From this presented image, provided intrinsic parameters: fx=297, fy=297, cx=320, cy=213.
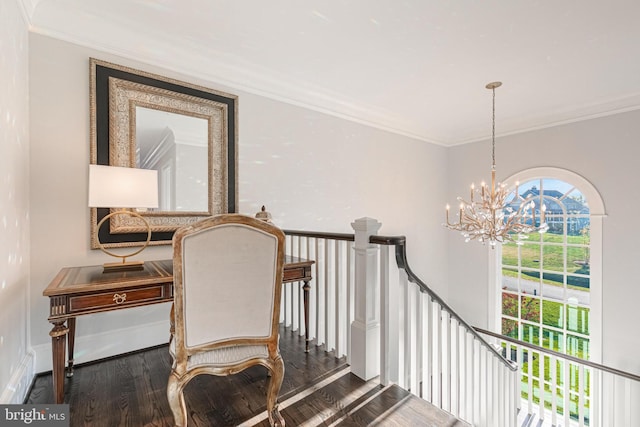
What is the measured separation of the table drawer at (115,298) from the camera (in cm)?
151

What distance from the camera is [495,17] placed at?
2.14 meters

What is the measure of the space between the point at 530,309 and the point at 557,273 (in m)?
0.66

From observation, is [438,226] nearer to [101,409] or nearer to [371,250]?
[371,250]

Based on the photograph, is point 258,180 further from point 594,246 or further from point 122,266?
point 594,246

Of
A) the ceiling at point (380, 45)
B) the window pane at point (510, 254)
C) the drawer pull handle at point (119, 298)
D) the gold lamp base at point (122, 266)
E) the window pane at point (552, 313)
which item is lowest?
the window pane at point (552, 313)

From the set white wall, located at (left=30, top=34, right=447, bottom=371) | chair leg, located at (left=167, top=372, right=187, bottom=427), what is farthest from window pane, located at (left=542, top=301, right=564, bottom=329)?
chair leg, located at (left=167, top=372, right=187, bottom=427)

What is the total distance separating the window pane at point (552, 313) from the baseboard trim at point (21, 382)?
5.54 meters

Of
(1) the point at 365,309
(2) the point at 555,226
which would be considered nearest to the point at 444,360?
(1) the point at 365,309

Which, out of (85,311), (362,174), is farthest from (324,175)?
(85,311)

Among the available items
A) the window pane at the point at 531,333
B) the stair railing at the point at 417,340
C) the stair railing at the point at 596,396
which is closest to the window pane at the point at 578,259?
the window pane at the point at 531,333

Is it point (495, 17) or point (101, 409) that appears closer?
point (101, 409)

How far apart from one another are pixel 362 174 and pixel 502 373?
2.64 meters

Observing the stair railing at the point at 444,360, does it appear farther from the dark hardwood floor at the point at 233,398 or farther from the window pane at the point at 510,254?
the window pane at the point at 510,254

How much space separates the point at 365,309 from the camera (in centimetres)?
197
